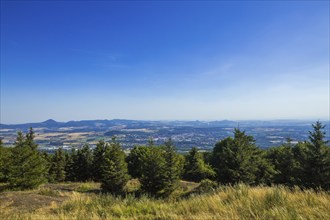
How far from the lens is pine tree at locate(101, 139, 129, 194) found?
25.2 metres

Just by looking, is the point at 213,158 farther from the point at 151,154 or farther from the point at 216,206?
the point at 216,206

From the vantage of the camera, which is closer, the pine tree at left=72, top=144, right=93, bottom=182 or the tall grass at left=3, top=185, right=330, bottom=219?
the tall grass at left=3, top=185, right=330, bottom=219

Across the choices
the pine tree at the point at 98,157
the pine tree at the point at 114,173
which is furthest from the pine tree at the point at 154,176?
the pine tree at the point at 98,157

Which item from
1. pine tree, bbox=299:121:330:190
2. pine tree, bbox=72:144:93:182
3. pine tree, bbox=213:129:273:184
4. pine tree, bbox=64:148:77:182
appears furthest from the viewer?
pine tree, bbox=64:148:77:182

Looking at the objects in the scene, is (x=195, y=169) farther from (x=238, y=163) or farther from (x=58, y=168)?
(x=58, y=168)

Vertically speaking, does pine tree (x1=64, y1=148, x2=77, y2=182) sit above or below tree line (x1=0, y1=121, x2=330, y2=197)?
below

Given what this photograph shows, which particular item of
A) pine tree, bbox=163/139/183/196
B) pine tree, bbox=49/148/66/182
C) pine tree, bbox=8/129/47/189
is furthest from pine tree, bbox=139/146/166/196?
pine tree, bbox=49/148/66/182

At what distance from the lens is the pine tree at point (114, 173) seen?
82.6 feet

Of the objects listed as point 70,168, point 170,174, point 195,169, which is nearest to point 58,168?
point 70,168

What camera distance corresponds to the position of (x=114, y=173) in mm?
25266

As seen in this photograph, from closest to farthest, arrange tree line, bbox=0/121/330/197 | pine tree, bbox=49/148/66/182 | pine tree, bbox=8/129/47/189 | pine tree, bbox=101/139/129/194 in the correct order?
pine tree, bbox=8/129/47/189 → tree line, bbox=0/121/330/197 → pine tree, bbox=101/139/129/194 → pine tree, bbox=49/148/66/182

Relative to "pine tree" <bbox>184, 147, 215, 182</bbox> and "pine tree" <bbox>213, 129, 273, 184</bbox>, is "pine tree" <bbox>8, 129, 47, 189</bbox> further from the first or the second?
"pine tree" <bbox>184, 147, 215, 182</bbox>

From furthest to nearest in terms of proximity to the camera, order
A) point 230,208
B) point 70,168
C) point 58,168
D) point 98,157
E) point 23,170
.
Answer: point 70,168 → point 58,168 → point 98,157 → point 23,170 → point 230,208

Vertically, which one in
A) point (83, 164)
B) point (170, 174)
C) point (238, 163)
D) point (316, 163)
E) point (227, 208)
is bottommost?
point (83, 164)
